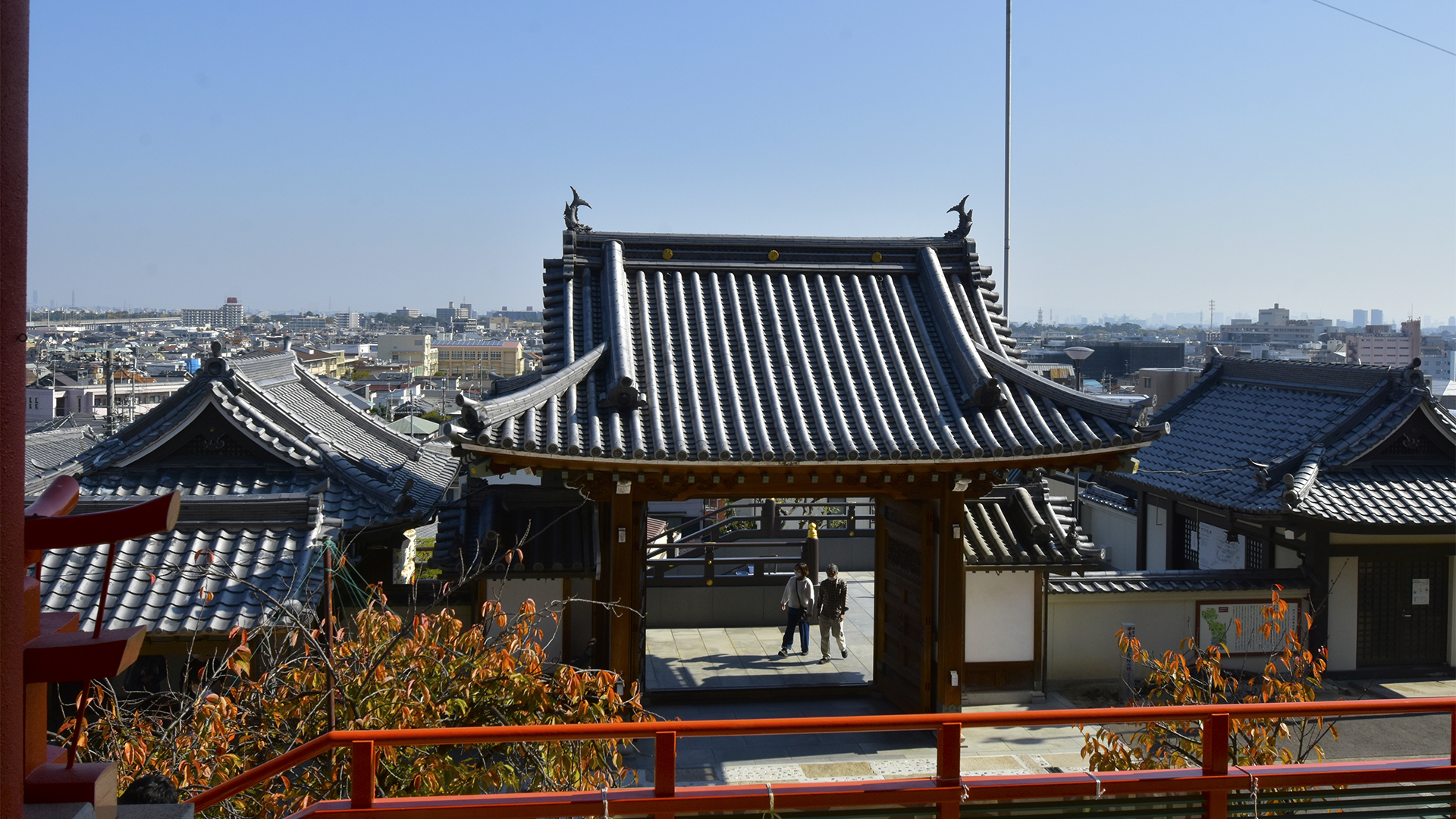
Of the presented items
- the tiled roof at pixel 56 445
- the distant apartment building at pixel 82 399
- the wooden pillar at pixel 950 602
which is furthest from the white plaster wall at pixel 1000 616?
the distant apartment building at pixel 82 399

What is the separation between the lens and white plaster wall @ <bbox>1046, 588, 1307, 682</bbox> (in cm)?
1488

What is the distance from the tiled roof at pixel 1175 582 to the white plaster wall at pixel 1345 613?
56cm

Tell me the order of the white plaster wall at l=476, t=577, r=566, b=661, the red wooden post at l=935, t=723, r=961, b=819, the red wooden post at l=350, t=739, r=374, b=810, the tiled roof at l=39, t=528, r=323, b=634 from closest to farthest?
the red wooden post at l=350, t=739, r=374, b=810
the red wooden post at l=935, t=723, r=961, b=819
the tiled roof at l=39, t=528, r=323, b=634
the white plaster wall at l=476, t=577, r=566, b=661

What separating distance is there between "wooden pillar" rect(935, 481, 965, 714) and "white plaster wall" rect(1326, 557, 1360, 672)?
6804 millimetres

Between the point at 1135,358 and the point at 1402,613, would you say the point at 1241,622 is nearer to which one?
the point at 1402,613

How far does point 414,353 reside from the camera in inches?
5704

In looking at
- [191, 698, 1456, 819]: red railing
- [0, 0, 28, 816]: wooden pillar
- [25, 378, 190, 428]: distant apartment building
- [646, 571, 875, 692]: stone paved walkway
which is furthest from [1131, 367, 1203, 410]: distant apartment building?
[25, 378, 190, 428]: distant apartment building


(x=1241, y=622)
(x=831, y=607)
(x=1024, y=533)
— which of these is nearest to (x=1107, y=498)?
(x=1241, y=622)

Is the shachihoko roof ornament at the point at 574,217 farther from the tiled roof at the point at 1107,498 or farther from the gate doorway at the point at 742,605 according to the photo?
the tiled roof at the point at 1107,498

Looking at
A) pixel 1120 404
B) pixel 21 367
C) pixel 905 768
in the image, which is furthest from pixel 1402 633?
pixel 21 367

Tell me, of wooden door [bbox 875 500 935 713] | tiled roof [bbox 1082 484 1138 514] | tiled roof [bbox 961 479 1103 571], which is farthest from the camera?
tiled roof [bbox 1082 484 1138 514]

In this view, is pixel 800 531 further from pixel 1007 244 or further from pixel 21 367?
pixel 21 367

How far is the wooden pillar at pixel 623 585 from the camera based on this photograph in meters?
12.0

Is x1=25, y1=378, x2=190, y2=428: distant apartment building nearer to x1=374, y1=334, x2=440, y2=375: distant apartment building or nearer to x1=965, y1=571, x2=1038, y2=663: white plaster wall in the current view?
x1=965, y1=571, x2=1038, y2=663: white plaster wall
